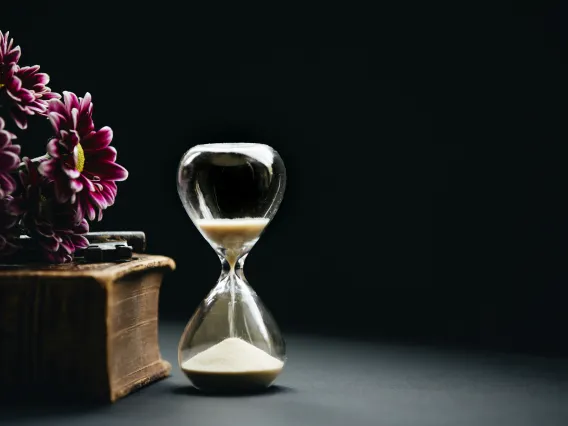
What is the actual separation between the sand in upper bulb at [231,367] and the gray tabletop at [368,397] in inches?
1.2

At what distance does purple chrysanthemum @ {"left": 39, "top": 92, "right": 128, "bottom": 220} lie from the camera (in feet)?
6.27

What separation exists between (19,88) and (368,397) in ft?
2.62

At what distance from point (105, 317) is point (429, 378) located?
2.08ft

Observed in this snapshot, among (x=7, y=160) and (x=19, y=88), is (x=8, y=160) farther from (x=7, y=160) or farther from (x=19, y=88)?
(x=19, y=88)

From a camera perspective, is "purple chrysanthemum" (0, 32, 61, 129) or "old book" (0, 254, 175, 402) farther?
"purple chrysanthemum" (0, 32, 61, 129)

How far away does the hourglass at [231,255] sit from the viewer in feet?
6.31

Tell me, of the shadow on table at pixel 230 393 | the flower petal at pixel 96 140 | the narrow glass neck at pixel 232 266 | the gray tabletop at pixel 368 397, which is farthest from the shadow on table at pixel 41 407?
the flower petal at pixel 96 140

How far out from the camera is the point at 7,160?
1.89 m

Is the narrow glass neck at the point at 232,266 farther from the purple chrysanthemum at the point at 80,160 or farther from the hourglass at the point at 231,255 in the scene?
the purple chrysanthemum at the point at 80,160

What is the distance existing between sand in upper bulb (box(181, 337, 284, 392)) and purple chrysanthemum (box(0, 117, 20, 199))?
1.40 ft

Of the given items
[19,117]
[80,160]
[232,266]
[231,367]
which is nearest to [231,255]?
[232,266]

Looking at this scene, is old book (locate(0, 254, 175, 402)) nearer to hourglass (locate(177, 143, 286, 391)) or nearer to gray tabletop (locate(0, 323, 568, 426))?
gray tabletop (locate(0, 323, 568, 426))

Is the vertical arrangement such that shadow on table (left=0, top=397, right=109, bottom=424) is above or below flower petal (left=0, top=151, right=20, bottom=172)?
below

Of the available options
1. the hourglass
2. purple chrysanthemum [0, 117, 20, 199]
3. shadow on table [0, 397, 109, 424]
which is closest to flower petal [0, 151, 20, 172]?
purple chrysanthemum [0, 117, 20, 199]
